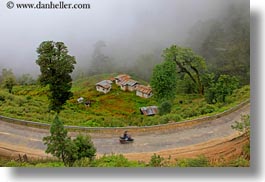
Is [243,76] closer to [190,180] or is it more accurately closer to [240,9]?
[240,9]

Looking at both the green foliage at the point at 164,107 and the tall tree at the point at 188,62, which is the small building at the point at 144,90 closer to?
the green foliage at the point at 164,107

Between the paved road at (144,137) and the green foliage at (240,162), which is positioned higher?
the paved road at (144,137)

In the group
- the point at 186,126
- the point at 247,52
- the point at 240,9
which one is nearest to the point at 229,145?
the point at 186,126

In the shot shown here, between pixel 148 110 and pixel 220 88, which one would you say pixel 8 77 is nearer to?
pixel 148 110

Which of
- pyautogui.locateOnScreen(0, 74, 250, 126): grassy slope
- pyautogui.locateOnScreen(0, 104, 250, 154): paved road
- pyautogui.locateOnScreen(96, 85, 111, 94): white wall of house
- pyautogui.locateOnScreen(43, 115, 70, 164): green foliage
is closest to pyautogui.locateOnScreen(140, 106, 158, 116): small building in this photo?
pyautogui.locateOnScreen(0, 74, 250, 126): grassy slope

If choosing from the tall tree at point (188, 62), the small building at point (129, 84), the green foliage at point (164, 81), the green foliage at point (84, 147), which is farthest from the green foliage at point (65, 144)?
the tall tree at point (188, 62)

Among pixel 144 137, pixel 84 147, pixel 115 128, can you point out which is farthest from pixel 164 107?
pixel 84 147

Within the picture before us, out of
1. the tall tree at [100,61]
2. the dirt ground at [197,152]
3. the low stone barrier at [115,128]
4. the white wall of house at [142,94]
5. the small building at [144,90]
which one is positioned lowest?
the dirt ground at [197,152]
